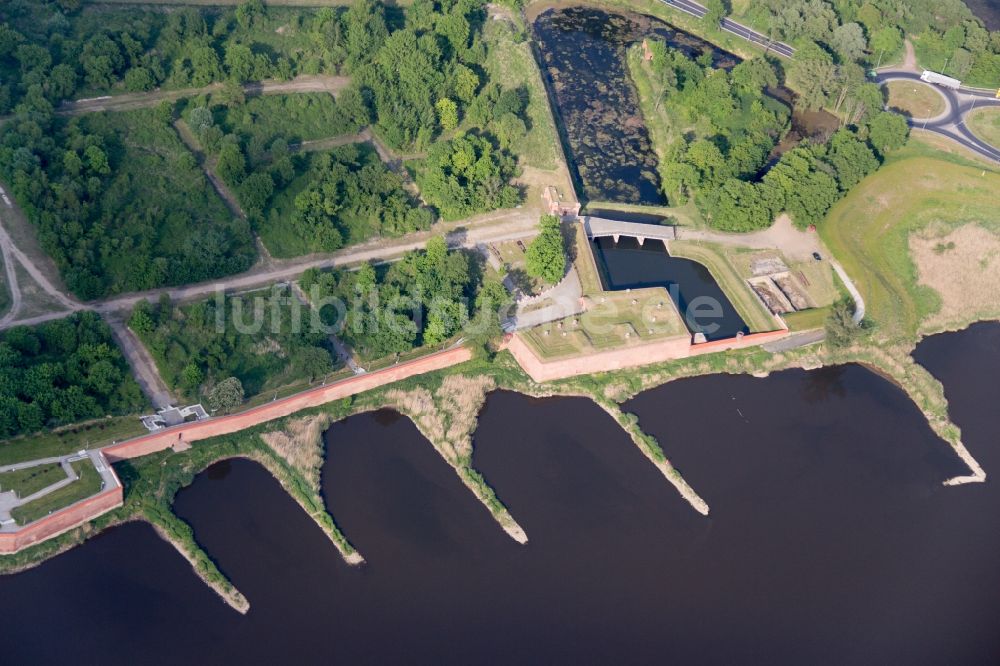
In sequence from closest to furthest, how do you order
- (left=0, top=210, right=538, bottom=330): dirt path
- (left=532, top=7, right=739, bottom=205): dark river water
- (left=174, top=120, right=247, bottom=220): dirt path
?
(left=0, top=210, right=538, bottom=330): dirt path < (left=174, top=120, right=247, bottom=220): dirt path < (left=532, top=7, right=739, bottom=205): dark river water

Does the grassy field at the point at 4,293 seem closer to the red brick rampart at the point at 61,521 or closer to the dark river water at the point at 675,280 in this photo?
the red brick rampart at the point at 61,521

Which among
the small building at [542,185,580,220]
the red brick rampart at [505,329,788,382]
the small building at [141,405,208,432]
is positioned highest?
the small building at [542,185,580,220]

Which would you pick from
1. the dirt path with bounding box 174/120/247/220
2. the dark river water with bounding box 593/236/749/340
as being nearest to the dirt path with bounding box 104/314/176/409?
the dirt path with bounding box 174/120/247/220

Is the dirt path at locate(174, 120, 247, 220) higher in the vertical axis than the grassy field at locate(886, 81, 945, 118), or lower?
lower

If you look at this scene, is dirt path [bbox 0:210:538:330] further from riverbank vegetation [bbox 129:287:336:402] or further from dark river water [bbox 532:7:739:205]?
dark river water [bbox 532:7:739:205]

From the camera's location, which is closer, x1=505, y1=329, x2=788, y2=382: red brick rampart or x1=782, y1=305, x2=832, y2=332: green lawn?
x1=505, y1=329, x2=788, y2=382: red brick rampart

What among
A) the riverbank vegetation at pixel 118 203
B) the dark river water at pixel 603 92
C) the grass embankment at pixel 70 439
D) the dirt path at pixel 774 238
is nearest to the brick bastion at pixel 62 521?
the grass embankment at pixel 70 439

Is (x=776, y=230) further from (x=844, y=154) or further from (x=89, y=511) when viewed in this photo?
(x=89, y=511)
